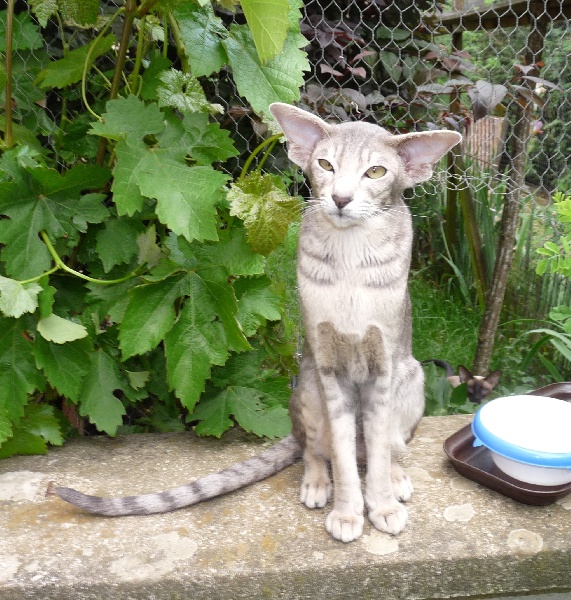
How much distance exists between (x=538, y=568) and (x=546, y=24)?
2249mm

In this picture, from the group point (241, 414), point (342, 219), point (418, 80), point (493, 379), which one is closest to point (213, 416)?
point (241, 414)

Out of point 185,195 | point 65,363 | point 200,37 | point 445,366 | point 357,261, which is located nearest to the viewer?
point 357,261

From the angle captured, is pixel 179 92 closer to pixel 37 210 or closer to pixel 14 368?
pixel 37 210

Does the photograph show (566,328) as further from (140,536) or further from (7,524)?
(7,524)

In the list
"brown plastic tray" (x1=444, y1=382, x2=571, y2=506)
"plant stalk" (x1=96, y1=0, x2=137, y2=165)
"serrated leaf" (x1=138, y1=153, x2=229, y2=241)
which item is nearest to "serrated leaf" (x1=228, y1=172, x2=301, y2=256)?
"serrated leaf" (x1=138, y1=153, x2=229, y2=241)

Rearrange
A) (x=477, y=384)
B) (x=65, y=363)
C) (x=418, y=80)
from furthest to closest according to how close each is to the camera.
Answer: (x=418, y=80)
(x=477, y=384)
(x=65, y=363)

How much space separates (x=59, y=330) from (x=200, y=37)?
0.83m

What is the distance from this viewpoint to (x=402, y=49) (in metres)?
2.94

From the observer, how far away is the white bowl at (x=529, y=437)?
175cm

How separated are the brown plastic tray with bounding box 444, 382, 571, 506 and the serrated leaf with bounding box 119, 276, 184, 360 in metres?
0.85

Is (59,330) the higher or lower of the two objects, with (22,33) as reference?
lower

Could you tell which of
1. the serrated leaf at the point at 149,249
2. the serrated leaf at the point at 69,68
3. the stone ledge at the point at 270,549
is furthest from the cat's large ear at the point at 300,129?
the stone ledge at the point at 270,549

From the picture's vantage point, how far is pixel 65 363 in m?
1.95

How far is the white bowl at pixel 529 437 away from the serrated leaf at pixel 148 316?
0.86 m
